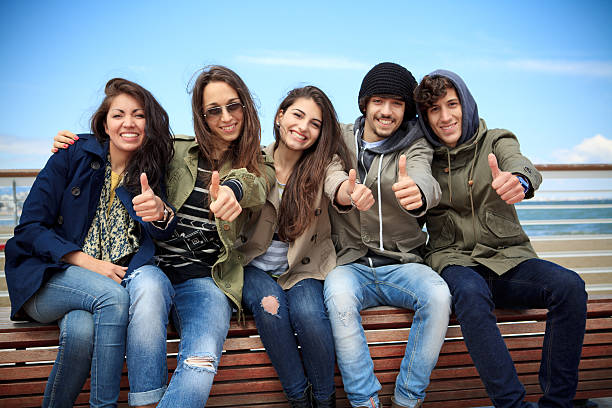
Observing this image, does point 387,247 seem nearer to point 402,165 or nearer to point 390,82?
point 402,165

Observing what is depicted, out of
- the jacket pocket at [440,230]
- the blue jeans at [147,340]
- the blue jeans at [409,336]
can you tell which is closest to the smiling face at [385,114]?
the jacket pocket at [440,230]

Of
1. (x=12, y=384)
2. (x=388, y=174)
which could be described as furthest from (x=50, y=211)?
(x=388, y=174)

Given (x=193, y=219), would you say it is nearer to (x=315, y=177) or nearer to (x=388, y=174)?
(x=315, y=177)

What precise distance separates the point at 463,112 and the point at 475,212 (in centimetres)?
51

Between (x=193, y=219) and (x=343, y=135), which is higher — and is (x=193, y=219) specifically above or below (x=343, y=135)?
below

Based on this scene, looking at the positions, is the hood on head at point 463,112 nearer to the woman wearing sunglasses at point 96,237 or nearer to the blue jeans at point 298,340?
the blue jeans at point 298,340

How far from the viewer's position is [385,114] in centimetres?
254

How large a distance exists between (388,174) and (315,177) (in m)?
0.39

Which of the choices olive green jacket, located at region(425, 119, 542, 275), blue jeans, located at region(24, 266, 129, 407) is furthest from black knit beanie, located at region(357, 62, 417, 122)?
blue jeans, located at region(24, 266, 129, 407)

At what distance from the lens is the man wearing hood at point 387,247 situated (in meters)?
2.16

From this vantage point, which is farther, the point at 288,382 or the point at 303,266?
the point at 303,266

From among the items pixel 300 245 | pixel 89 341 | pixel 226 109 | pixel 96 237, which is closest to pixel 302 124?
pixel 226 109

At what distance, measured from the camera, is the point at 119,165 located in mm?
2371

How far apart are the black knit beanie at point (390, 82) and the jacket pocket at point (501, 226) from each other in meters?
0.70
